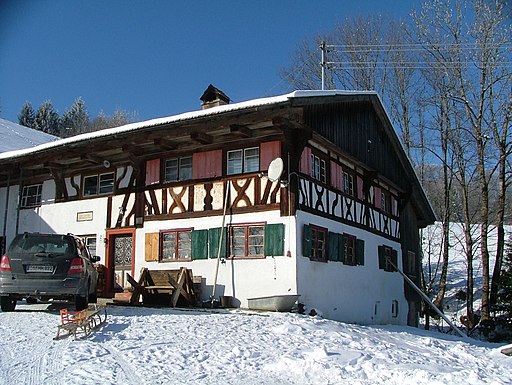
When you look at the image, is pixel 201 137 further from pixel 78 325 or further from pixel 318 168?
pixel 78 325

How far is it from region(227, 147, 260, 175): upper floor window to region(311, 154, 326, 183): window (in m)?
1.74

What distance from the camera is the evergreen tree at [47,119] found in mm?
64188

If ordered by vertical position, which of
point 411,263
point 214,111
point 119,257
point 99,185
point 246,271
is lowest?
point 246,271

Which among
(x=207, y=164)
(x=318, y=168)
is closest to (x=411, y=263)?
(x=318, y=168)

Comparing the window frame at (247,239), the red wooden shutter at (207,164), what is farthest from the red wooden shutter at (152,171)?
the window frame at (247,239)

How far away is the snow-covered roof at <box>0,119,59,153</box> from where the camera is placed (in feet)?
93.9

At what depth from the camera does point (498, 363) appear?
9.27 metres

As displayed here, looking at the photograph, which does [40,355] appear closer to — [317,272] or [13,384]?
[13,384]

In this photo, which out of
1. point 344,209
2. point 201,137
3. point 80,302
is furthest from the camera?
point 344,209

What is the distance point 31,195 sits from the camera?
20.4 m

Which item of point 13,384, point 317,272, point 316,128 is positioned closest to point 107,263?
point 317,272

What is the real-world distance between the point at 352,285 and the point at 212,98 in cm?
771

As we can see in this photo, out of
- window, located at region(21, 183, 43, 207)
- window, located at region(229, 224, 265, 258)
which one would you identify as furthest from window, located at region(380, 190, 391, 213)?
window, located at region(21, 183, 43, 207)

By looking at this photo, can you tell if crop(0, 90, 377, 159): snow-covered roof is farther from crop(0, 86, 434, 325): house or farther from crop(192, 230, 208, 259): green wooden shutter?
crop(192, 230, 208, 259): green wooden shutter
